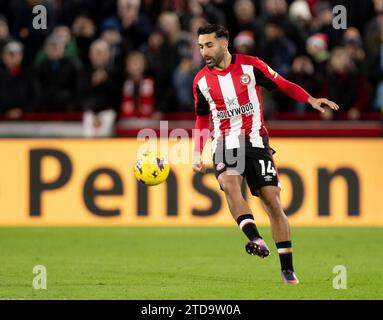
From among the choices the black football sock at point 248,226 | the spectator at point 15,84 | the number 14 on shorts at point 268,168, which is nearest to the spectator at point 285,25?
the spectator at point 15,84

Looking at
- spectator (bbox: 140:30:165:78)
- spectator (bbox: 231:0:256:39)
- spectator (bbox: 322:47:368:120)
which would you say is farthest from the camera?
spectator (bbox: 231:0:256:39)

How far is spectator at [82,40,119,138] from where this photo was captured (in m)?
16.1

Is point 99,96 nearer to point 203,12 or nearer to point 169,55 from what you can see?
point 169,55

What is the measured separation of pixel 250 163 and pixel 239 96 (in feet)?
1.94

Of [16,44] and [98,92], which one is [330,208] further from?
[16,44]

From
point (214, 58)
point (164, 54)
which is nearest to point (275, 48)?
point (164, 54)

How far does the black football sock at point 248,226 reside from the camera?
9.56 m

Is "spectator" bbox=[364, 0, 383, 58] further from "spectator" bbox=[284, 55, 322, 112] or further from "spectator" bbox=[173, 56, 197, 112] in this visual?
"spectator" bbox=[173, 56, 197, 112]

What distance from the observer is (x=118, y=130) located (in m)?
16.1

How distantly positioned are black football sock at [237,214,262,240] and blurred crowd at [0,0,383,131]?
657 cm

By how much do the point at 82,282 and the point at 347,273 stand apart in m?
2.47

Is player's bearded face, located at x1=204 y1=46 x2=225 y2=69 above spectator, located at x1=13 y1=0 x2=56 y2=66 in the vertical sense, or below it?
below

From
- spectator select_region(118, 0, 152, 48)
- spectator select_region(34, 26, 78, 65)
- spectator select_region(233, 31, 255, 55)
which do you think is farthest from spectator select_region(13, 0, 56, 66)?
spectator select_region(233, 31, 255, 55)

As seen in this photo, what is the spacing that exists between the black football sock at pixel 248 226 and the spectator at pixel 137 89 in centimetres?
689
